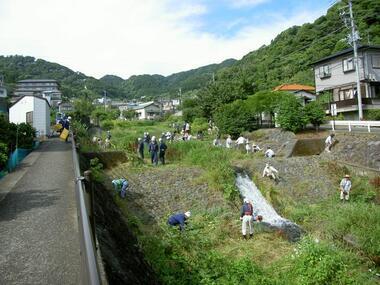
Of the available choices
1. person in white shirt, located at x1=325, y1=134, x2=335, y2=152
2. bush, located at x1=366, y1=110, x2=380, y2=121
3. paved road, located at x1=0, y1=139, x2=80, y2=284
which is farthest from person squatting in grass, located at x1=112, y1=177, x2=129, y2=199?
bush, located at x1=366, y1=110, x2=380, y2=121

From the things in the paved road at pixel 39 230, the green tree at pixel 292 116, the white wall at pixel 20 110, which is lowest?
the paved road at pixel 39 230

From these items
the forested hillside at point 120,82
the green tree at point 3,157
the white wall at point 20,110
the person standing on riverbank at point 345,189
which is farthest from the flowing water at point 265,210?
the forested hillside at point 120,82

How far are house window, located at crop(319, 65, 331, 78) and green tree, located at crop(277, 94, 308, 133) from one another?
1148 centimetres

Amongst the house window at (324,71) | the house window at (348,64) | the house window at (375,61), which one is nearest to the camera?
the house window at (375,61)

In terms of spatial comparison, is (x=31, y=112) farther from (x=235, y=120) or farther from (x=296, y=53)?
(x=296, y=53)

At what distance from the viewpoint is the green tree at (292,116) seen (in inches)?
1086

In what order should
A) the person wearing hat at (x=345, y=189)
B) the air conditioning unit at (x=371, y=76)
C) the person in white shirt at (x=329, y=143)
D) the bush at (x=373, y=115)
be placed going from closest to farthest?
the person wearing hat at (x=345, y=189)
the person in white shirt at (x=329, y=143)
the bush at (x=373, y=115)
the air conditioning unit at (x=371, y=76)

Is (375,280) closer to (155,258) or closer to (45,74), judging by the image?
(155,258)

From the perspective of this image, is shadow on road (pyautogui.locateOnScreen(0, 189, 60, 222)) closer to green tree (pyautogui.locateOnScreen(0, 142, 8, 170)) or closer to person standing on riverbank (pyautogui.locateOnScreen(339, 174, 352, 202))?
green tree (pyautogui.locateOnScreen(0, 142, 8, 170))

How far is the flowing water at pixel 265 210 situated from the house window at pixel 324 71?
2192 cm

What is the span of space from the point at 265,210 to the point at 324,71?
24846 mm

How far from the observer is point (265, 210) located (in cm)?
1795

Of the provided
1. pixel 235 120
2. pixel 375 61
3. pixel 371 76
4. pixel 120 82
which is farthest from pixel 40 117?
pixel 120 82

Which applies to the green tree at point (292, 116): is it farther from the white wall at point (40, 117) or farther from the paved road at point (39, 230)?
the paved road at point (39, 230)
